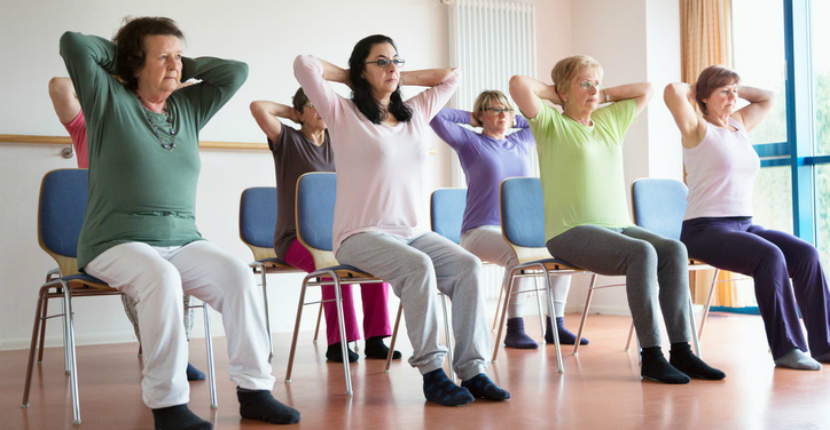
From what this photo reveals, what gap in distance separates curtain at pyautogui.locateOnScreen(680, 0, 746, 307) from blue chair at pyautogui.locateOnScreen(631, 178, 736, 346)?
1.65 m

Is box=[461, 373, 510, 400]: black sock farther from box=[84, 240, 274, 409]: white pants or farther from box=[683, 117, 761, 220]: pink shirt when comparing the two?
box=[683, 117, 761, 220]: pink shirt

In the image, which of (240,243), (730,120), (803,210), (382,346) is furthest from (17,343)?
(803,210)

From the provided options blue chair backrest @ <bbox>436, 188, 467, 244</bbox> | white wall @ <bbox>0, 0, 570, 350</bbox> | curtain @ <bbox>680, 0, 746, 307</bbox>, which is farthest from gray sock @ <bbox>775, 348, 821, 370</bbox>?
white wall @ <bbox>0, 0, 570, 350</bbox>

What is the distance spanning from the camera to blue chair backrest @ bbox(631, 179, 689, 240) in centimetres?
370

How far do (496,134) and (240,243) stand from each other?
182 centimetres

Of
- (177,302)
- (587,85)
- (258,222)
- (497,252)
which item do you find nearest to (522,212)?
(497,252)

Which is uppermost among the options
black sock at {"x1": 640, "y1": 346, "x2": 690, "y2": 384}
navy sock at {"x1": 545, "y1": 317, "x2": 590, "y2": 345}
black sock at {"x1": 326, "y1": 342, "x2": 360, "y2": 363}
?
black sock at {"x1": 640, "y1": 346, "x2": 690, "y2": 384}

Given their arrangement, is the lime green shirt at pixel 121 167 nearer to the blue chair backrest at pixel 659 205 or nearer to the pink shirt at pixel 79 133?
the pink shirt at pixel 79 133

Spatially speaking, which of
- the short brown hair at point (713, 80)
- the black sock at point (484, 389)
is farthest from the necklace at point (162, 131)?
the short brown hair at point (713, 80)

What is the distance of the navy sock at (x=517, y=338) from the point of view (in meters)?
3.97

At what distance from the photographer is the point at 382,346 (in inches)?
149

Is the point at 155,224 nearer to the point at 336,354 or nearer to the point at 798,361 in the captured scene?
the point at 336,354

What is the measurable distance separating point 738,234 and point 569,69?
3.12ft

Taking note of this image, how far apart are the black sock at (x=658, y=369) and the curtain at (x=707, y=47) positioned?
2.72m
